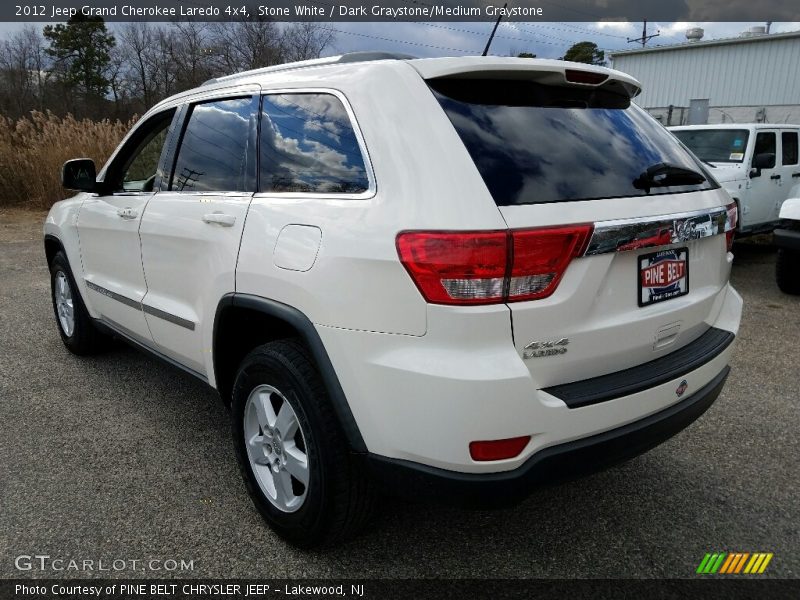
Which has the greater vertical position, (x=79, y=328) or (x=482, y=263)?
(x=482, y=263)

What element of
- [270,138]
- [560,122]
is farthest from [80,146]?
[560,122]

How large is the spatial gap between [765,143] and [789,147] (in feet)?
2.51

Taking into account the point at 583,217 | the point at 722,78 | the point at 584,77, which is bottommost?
the point at 583,217

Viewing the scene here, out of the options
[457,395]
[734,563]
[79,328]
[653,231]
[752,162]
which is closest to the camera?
[457,395]

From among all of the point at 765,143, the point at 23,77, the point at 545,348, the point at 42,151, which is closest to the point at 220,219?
the point at 545,348

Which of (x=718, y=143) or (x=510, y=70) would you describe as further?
(x=718, y=143)

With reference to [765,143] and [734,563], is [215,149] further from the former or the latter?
[765,143]

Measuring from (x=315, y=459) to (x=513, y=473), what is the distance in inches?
26.7

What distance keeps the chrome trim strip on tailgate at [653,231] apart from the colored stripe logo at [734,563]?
124 centimetres

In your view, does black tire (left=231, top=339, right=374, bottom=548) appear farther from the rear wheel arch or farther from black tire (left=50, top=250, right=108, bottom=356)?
black tire (left=50, top=250, right=108, bottom=356)

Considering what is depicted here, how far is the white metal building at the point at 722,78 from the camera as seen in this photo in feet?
55.7

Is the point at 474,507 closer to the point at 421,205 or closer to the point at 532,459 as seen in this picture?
the point at 532,459

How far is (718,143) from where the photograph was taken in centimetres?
834

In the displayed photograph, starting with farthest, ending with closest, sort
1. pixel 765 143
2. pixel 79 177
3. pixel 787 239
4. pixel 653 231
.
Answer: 1. pixel 765 143
2. pixel 787 239
3. pixel 79 177
4. pixel 653 231
